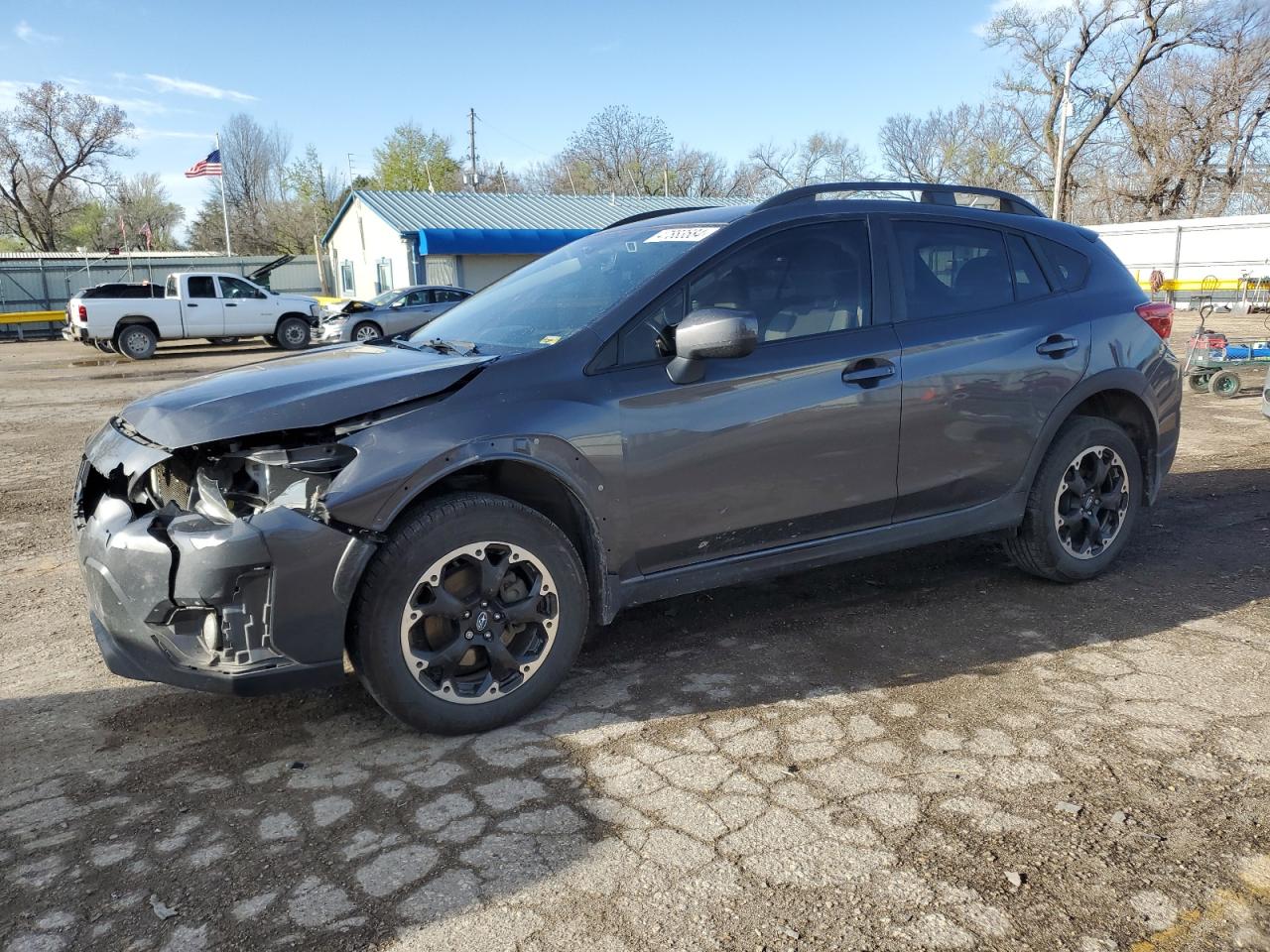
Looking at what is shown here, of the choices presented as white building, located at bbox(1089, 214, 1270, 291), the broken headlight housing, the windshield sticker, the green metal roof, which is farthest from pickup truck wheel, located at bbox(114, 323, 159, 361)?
white building, located at bbox(1089, 214, 1270, 291)

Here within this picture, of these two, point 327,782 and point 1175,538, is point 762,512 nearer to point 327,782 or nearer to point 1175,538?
point 327,782

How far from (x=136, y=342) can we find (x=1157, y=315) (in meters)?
22.5

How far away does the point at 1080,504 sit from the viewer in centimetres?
467

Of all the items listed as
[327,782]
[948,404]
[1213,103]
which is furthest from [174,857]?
[1213,103]

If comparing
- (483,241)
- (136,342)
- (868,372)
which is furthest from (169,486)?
(483,241)

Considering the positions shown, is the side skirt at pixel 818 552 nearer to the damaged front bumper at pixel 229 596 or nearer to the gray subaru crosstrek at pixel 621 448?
the gray subaru crosstrek at pixel 621 448

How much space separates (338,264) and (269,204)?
30.1m

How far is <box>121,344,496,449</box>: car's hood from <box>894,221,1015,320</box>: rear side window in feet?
6.38

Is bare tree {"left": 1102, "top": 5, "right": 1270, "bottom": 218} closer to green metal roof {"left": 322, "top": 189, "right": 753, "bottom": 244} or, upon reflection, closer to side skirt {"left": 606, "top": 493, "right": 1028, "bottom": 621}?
green metal roof {"left": 322, "top": 189, "right": 753, "bottom": 244}

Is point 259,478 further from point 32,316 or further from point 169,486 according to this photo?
point 32,316

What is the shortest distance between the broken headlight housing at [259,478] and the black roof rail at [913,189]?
81.3 inches

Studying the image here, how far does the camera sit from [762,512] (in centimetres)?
375

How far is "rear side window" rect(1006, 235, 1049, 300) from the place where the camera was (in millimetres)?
4512

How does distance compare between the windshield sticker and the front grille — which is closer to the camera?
the front grille
